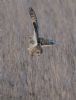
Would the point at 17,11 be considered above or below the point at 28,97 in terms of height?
above

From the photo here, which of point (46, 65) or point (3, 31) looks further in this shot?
point (3, 31)

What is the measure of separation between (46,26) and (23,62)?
46.3 inches

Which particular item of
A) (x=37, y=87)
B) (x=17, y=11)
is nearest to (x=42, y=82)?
(x=37, y=87)

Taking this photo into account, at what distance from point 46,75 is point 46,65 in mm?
190

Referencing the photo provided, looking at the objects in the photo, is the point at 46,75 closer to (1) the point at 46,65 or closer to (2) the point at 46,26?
(1) the point at 46,65

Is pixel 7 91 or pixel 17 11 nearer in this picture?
pixel 7 91

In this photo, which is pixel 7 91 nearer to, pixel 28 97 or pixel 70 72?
pixel 28 97

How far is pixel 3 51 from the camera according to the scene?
32.7ft

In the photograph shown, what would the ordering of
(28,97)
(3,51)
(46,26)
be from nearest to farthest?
(28,97)
(3,51)
(46,26)

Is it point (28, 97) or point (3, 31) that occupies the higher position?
point (3, 31)

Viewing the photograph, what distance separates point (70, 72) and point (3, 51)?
3.34 ft

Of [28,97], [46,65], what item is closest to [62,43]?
[46,65]

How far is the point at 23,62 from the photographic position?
971 cm

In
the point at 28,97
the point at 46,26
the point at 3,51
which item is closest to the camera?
the point at 28,97
